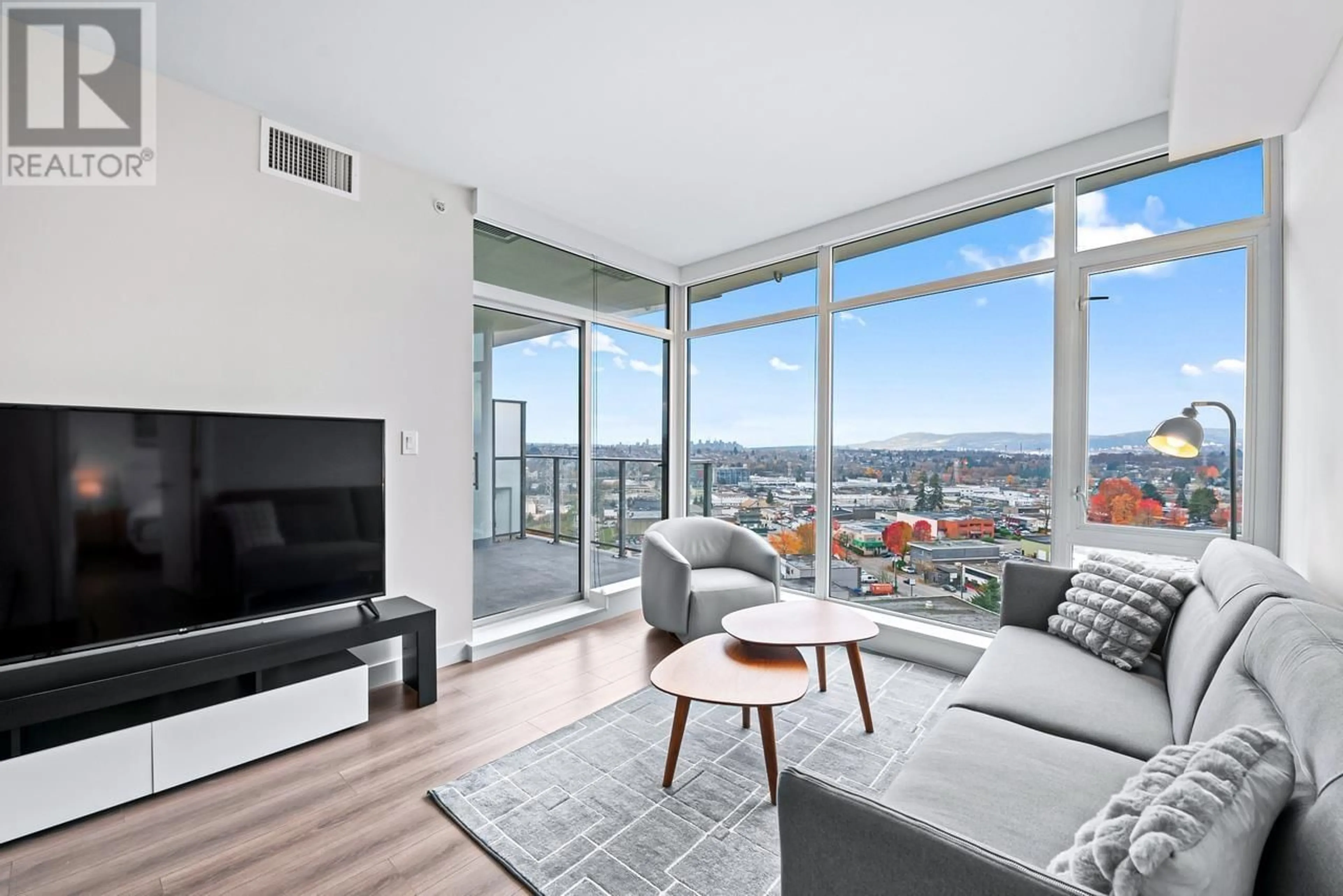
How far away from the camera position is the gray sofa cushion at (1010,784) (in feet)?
3.92

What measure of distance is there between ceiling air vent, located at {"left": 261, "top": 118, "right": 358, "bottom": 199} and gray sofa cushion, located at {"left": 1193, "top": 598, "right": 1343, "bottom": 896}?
12.0ft

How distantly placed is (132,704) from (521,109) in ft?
9.21

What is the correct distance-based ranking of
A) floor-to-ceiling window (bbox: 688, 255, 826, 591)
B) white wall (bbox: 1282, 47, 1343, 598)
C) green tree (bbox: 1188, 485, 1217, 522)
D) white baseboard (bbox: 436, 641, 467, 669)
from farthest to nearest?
floor-to-ceiling window (bbox: 688, 255, 826, 591), white baseboard (bbox: 436, 641, 467, 669), green tree (bbox: 1188, 485, 1217, 522), white wall (bbox: 1282, 47, 1343, 598)

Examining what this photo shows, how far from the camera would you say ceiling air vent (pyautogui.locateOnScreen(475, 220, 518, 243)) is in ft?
11.3

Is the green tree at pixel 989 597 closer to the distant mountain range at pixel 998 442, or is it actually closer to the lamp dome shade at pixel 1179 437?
the distant mountain range at pixel 998 442

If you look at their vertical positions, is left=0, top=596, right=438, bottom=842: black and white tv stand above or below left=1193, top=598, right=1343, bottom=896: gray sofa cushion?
below

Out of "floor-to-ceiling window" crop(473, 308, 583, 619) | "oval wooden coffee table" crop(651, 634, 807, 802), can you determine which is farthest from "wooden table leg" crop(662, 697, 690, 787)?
"floor-to-ceiling window" crop(473, 308, 583, 619)

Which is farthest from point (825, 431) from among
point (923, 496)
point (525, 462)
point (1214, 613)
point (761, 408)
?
point (1214, 613)

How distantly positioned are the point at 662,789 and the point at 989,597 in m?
2.20

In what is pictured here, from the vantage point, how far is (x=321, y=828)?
1857 millimetres

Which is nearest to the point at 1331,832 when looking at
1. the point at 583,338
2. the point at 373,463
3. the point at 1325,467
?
the point at 1325,467

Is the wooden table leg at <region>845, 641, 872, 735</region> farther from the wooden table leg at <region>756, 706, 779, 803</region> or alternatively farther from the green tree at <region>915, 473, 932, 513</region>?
the green tree at <region>915, 473, 932, 513</region>

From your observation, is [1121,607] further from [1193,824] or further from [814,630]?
[1193,824]

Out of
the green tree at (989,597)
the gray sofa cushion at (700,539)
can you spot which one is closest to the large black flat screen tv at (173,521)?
the gray sofa cushion at (700,539)
